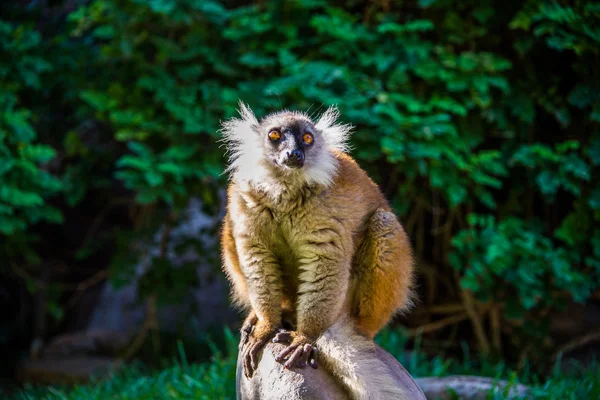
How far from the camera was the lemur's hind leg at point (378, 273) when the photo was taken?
11.3 feet

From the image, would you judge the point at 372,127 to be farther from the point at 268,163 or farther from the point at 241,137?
the point at 268,163

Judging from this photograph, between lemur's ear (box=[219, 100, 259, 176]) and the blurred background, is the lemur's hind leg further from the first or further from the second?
the blurred background

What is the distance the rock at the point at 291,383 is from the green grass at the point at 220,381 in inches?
39.5

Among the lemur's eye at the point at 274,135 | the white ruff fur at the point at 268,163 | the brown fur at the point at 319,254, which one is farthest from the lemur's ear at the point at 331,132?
the lemur's eye at the point at 274,135

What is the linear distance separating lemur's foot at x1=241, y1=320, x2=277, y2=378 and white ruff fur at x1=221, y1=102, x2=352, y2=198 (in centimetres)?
72

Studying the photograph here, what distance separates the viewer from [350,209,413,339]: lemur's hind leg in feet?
11.3

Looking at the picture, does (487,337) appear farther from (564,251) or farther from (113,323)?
(113,323)

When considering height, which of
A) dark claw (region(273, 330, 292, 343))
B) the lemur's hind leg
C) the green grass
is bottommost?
the green grass

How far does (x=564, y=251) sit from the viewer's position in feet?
17.3

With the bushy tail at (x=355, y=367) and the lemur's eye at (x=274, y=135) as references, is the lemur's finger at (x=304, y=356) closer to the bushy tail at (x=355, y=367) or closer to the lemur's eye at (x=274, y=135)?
the bushy tail at (x=355, y=367)

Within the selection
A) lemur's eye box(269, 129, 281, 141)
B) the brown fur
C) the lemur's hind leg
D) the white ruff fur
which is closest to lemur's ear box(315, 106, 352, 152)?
the white ruff fur

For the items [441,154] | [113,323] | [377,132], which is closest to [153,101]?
[377,132]

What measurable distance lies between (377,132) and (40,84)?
3253 millimetres

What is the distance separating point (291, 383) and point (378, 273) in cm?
76
